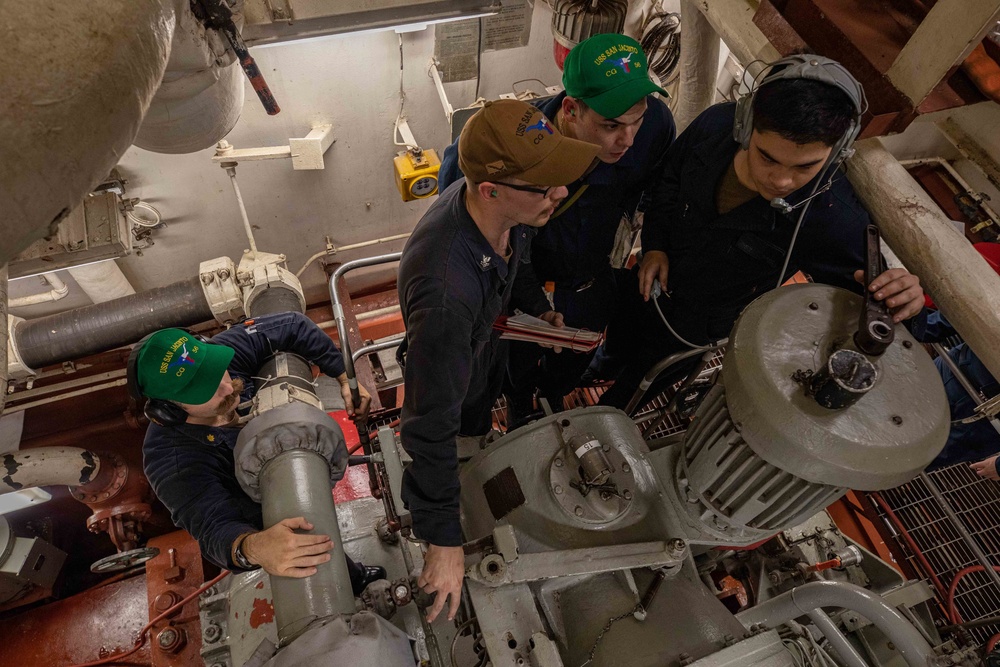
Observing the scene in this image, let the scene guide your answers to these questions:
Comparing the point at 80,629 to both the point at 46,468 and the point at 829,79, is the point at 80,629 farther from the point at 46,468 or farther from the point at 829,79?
the point at 829,79

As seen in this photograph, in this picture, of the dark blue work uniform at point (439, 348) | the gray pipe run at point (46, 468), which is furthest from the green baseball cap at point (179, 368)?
the gray pipe run at point (46, 468)

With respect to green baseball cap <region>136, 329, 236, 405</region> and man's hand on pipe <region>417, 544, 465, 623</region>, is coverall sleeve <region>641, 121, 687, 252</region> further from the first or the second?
green baseball cap <region>136, 329, 236, 405</region>

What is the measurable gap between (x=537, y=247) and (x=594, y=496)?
120 cm

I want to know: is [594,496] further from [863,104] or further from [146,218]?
[146,218]

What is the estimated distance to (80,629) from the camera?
10.5ft

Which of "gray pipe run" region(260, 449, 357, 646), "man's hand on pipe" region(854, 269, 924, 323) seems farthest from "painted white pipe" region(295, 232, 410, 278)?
"man's hand on pipe" region(854, 269, 924, 323)

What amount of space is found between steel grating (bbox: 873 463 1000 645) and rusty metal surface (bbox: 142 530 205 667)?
3.49m

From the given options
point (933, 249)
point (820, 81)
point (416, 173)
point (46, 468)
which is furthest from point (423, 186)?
point (933, 249)

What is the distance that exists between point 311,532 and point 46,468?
232 centimetres

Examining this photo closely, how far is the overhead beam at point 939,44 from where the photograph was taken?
4.25 ft

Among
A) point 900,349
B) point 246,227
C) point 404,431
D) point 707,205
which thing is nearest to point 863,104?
point 707,205

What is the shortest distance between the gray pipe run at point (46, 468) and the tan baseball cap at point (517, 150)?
2.97m

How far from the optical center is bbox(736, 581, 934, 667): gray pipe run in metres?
1.53

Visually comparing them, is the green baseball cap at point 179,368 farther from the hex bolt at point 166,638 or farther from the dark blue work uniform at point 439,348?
the hex bolt at point 166,638
